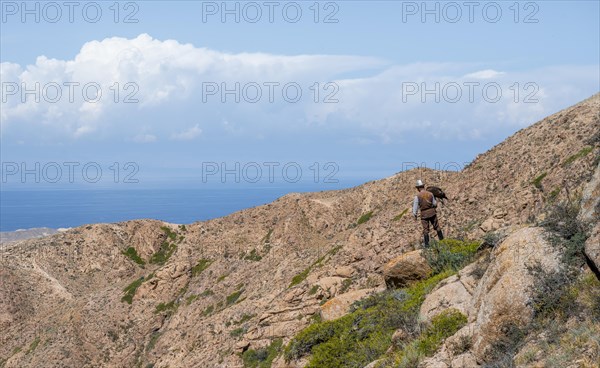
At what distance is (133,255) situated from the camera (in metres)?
65.1

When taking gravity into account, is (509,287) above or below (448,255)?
above

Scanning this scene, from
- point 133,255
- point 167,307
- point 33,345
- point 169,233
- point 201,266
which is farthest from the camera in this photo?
point 169,233

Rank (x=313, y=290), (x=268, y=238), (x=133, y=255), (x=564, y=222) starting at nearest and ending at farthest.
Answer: (x=564, y=222)
(x=313, y=290)
(x=268, y=238)
(x=133, y=255)

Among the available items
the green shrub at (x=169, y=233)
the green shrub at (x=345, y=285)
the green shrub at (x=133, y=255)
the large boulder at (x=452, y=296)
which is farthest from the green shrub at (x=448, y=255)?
the green shrub at (x=133, y=255)

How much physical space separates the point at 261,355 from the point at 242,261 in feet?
84.6

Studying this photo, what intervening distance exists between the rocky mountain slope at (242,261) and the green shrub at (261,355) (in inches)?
23.1

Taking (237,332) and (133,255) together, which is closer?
(237,332)

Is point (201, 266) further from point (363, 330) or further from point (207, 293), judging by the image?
point (363, 330)

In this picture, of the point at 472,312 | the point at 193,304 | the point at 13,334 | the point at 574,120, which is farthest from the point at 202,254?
the point at 472,312

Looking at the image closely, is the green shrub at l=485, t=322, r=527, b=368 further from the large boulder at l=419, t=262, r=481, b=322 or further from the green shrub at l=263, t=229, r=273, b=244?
the green shrub at l=263, t=229, r=273, b=244

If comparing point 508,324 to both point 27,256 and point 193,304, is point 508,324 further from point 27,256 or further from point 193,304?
point 27,256

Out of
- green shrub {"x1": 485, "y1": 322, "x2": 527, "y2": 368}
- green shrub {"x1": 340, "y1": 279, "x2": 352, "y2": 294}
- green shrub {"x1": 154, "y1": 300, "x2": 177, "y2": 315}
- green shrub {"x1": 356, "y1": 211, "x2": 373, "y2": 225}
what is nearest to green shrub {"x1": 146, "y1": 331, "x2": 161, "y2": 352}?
green shrub {"x1": 154, "y1": 300, "x2": 177, "y2": 315}

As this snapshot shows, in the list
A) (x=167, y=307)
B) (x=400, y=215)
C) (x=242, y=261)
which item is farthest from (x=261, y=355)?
(x=167, y=307)

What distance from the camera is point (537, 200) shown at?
26.7 meters
